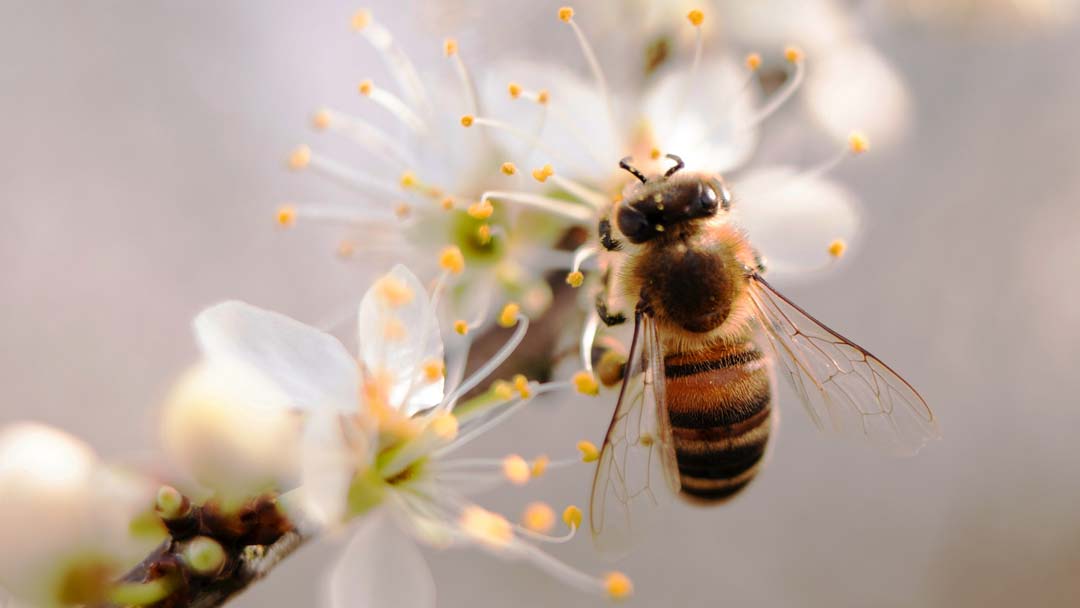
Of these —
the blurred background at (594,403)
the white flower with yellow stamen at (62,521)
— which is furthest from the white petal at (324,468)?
the blurred background at (594,403)

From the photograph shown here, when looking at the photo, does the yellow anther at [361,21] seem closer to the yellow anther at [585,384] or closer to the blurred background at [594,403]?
the yellow anther at [585,384]

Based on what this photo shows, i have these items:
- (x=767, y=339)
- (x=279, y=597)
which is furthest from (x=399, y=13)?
(x=767, y=339)

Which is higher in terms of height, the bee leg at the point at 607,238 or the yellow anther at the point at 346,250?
the yellow anther at the point at 346,250

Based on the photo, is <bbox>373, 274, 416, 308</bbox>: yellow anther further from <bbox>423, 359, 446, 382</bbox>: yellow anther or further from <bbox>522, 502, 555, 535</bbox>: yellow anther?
<bbox>522, 502, 555, 535</bbox>: yellow anther

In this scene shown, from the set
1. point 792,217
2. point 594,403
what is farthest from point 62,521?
point 594,403

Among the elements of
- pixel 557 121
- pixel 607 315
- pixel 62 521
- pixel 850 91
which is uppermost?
pixel 850 91

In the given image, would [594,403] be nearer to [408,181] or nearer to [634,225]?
[408,181]
